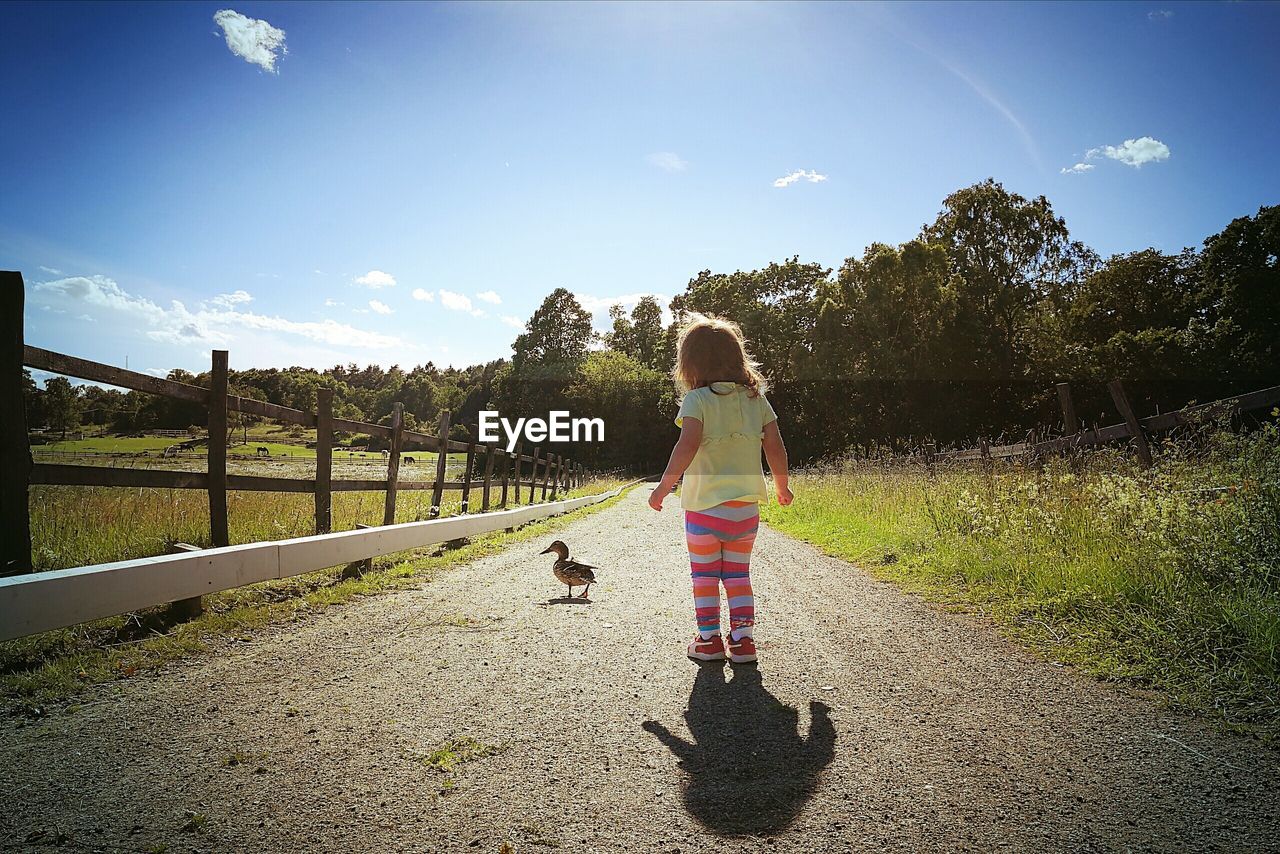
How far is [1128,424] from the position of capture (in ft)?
25.7

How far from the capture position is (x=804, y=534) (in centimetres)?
988

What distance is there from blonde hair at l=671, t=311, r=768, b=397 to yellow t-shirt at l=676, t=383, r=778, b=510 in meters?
→ 0.08

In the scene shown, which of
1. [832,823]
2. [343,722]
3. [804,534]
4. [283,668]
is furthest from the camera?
[804,534]

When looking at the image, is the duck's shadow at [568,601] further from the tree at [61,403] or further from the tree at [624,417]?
the tree at [624,417]

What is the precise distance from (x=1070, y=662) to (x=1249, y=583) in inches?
45.2

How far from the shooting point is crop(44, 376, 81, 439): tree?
16.3 feet

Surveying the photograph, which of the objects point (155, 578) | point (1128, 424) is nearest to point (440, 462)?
point (155, 578)

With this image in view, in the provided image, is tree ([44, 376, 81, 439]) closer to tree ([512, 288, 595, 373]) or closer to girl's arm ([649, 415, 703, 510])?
girl's arm ([649, 415, 703, 510])

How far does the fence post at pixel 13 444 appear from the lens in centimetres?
363

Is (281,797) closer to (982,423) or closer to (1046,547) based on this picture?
(1046,547)

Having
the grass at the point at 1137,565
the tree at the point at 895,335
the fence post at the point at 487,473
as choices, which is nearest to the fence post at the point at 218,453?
the grass at the point at 1137,565

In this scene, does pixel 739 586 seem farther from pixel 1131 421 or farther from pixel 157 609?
pixel 1131 421

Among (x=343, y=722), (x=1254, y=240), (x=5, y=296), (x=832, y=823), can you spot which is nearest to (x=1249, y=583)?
(x=832, y=823)

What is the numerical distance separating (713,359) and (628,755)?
2.15m
